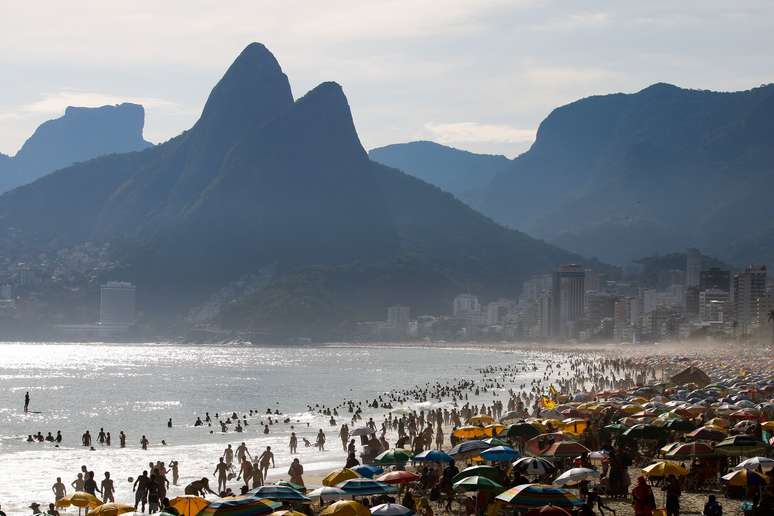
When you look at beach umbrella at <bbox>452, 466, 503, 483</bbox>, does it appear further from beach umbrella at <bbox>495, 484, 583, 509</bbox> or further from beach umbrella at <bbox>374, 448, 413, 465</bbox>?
beach umbrella at <bbox>374, 448, 413, 465</bbox>

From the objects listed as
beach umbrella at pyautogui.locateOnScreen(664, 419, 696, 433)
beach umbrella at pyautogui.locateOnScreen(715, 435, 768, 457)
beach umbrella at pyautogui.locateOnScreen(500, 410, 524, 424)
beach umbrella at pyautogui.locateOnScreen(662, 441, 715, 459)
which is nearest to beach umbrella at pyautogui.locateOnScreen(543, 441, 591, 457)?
beach umbrella at pyautogui.locateOnScreen(662, 441, 715, 459)

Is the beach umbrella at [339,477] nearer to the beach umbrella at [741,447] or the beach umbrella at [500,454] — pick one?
the beach umbrella at [500,454]

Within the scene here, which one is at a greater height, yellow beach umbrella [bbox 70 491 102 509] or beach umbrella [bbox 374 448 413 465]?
beach umbrella [bbox 374 448 413 465]

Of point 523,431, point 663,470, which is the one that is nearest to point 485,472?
point 663,470

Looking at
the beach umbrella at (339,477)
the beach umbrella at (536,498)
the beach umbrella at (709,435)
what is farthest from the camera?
the beach umbrella at (709,435)

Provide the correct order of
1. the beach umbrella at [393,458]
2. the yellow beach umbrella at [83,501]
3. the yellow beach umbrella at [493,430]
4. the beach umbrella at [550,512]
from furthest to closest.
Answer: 1. the yellow beach umbrella at [493,430]
2. the beach umbrella at [393,458]
3. the yellow beach umbrella at [83,501]
4. the beach umbrella at [550,512]

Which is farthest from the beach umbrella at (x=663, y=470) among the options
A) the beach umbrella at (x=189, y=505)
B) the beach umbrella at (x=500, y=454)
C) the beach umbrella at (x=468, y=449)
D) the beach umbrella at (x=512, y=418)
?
the beach umbrella at (x=512, y=418)

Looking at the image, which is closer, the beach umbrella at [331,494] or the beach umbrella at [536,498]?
the beach umbrella at [536,498]

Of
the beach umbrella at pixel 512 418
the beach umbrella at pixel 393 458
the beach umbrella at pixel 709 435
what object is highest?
the beach umbrella at pixel 709 435

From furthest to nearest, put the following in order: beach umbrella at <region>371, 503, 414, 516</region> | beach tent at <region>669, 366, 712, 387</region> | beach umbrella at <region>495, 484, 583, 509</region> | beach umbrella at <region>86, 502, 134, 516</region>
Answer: beach tent at <region>669, 366, 712, 387</region> → beach umbrella at <region>86, 502, 134, 516</region> → beach umbrella at <region>371, 503, 414, 516</region> → beach umbrella at <region>495, 484, 583, 509</region>
